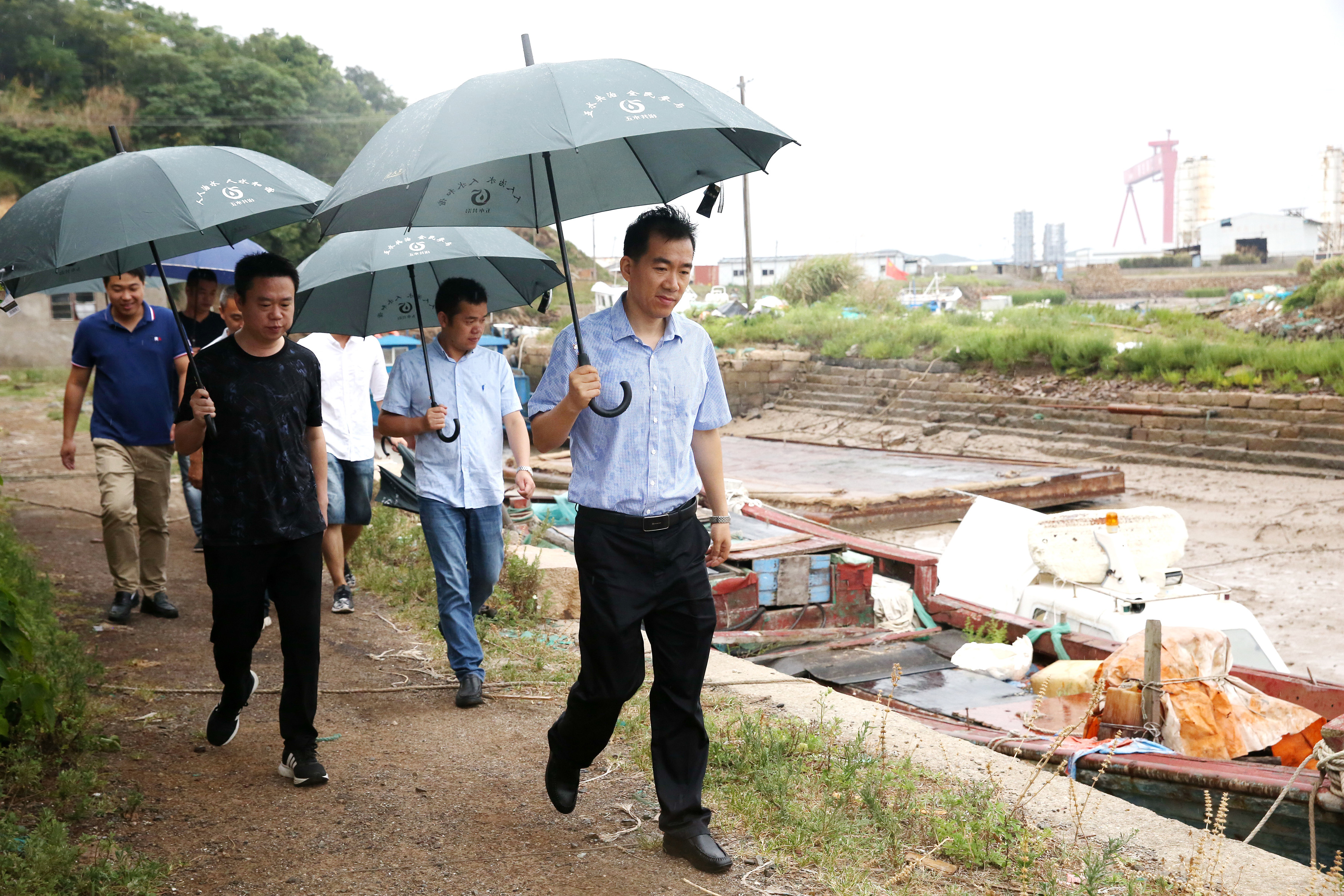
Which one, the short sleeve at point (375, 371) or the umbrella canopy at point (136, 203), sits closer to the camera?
the umbrella canopy at point (136, 203)

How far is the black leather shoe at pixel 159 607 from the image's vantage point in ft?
19.2

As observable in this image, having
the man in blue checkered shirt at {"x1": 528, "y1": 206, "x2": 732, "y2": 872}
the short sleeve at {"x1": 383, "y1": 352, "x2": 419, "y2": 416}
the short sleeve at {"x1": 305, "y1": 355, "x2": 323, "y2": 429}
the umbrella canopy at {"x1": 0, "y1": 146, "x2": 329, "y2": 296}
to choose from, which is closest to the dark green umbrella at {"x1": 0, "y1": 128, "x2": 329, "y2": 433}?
the umbrella canopy at {"x1": 0, "y1": 146, "x2": 329, "y2": 296}

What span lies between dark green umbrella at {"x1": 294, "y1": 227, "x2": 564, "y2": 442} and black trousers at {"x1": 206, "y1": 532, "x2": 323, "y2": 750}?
152 centimetres

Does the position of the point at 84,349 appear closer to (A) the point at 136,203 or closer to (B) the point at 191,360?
(A) the point at 136,203

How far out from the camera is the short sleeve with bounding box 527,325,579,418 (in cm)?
306

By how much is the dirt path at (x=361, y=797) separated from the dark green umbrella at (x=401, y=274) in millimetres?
1749

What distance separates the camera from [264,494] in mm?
3514

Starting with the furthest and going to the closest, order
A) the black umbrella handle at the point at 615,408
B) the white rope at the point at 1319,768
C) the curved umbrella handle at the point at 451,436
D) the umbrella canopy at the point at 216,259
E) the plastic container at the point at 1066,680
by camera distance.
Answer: the plastic container at the point at 1066,680 < the umbrella canopy at the point at 216,259 < the curved umbrella handle at the point at 451,436 < the white rope at the point at 1319,768 < the black umbrella handle at the point at 615,408

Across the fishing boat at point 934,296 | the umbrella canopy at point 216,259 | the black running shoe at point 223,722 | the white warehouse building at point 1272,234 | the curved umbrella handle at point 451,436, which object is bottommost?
the black running shoe at point 223,722

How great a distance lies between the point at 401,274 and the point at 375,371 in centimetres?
117

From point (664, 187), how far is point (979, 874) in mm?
2475

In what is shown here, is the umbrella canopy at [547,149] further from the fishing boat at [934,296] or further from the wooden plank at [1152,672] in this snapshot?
the fishing boat at [934,296]

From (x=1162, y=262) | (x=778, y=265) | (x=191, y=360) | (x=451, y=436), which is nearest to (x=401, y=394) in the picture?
(x=451, y=436)

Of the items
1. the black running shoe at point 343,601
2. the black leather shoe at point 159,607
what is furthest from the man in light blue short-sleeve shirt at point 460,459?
the black leather shoe at point 159,607
